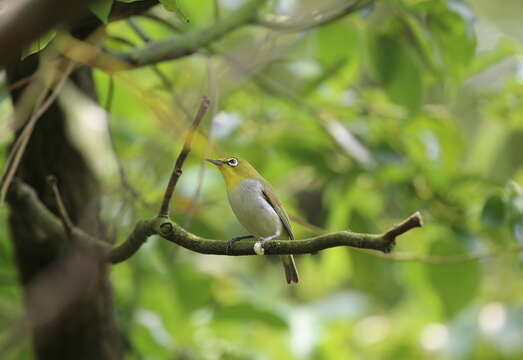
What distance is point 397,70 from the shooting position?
2.36m

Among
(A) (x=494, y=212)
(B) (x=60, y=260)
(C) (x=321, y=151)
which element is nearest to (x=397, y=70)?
(C) (x=321, y=151)

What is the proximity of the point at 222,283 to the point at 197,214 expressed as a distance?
108cm

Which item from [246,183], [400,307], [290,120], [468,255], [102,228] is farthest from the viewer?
[400,307]

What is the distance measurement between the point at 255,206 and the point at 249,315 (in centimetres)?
85

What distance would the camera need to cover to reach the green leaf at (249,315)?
255 cm

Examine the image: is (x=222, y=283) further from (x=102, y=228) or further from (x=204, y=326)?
(x=102, y=228)

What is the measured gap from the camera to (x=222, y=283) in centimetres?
346

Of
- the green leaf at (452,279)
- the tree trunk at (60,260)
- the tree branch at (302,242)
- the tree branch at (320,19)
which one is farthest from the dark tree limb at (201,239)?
the green leaf at (452,279)

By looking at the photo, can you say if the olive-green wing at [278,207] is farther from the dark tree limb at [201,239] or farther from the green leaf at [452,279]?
the green leaf at [452,279]

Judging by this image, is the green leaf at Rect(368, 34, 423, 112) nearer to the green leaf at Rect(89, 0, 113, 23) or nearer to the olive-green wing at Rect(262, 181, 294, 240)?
the olive-green wing at Rect(262, 181, 294, 240)

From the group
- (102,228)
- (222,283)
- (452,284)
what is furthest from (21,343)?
(452,284)

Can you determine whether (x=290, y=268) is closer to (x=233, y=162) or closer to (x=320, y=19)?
(x=233, y=162)

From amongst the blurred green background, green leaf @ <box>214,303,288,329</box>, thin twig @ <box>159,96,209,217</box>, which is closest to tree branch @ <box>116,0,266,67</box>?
the blurred green background

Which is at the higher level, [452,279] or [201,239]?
[201,239]
